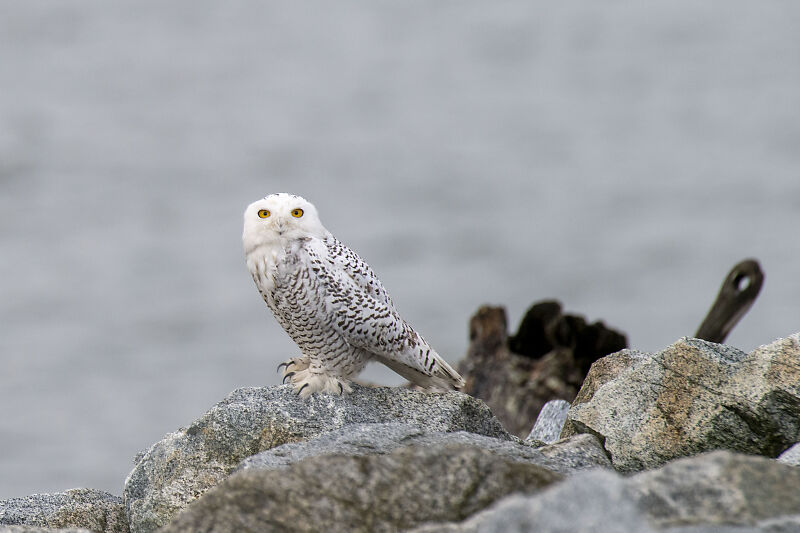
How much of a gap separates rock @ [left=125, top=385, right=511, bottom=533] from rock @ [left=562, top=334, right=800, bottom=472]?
860 mm

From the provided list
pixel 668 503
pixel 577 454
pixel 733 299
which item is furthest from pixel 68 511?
pixel 733 299

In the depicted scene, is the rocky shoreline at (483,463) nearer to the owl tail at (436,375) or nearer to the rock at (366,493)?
the rock at (366,493)

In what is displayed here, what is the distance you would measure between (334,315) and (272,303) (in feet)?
1.51

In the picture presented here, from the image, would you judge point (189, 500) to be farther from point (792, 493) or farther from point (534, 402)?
point (534, 402)

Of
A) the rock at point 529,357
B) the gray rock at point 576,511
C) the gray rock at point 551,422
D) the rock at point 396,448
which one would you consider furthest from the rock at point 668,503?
the rock at point 529,357

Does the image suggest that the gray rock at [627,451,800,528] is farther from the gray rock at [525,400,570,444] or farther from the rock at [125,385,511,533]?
the gray rock at [525,400,570,444]

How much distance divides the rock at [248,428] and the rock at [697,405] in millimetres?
860

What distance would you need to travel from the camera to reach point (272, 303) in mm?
7191

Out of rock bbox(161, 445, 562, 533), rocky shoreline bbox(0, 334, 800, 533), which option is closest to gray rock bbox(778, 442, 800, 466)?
rocky shoreline bbox(0, 334, 800, 533)

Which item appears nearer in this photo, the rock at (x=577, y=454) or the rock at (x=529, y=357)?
the rock at (x=577, y=454)

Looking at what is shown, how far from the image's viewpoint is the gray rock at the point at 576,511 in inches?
123

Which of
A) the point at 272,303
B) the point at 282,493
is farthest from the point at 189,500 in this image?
the point at 282,493

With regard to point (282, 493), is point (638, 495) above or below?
below

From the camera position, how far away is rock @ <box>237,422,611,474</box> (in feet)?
17.2
